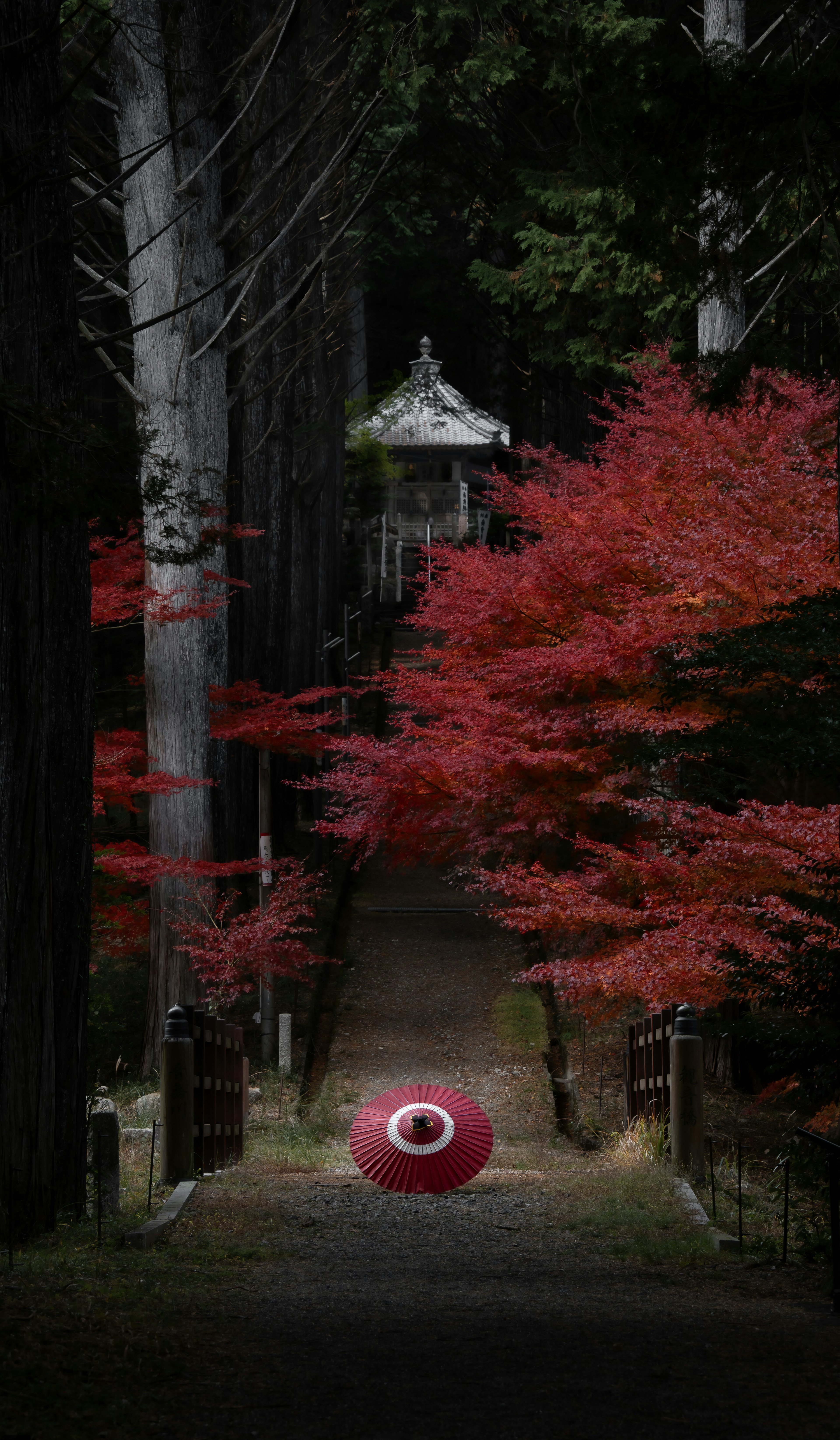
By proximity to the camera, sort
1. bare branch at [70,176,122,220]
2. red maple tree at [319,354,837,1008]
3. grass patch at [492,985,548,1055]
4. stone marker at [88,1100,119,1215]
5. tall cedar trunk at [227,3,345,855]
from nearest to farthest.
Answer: stone marker at [88,1100,119,1215]
red maple tree at [319,354,837,1008]
bare branch at [70,176,122,220]
grass patch at [492,985,548,1055]
tall cedar trunk at [227,3,345,855]

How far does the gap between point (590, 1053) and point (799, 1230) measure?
7.95 m

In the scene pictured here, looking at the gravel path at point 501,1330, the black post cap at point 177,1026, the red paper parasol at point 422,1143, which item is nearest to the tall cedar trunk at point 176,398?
the gravel path at point 501,1330

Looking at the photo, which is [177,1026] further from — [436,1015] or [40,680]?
[436,1015]

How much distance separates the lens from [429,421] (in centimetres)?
3959

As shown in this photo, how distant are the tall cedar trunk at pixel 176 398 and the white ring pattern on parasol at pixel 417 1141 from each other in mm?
5056

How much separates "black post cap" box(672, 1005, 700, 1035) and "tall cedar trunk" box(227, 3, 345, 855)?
8.82 meters

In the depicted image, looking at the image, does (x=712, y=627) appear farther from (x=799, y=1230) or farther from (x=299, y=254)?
(x=299, y=254)

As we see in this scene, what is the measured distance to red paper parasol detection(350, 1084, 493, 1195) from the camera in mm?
8109

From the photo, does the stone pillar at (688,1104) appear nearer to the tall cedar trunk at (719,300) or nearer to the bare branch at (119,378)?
the tall cedar trunk at (719,300)

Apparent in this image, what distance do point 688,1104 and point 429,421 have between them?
33.9 m

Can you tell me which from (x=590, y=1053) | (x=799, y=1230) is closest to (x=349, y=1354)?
(x=799, y=1230)

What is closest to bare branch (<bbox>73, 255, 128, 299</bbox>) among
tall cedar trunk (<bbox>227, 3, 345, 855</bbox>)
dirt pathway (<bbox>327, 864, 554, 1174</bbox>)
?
tall cedar trunk (<bbox>227, 3, 345, 855</bbox>)

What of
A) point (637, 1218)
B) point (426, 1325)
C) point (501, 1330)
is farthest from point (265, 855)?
point (501, 1330)

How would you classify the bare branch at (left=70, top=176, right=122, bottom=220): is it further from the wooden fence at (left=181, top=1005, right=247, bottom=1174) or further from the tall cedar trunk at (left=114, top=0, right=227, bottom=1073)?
the wooden fence at (left=181, top=1005, right=247, bottom=1174)
